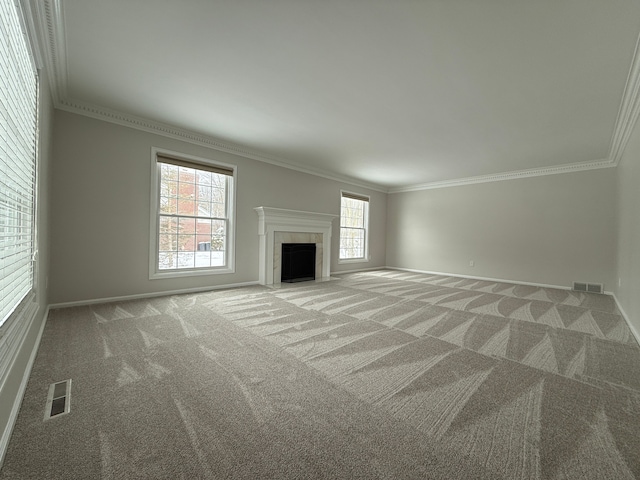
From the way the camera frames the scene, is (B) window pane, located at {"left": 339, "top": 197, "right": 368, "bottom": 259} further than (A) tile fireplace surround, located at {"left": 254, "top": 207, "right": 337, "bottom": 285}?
Yes

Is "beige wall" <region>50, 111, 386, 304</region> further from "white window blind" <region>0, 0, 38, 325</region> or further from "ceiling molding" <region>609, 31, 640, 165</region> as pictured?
"ceiling molding" <region>609, 31, 640, 165</region>

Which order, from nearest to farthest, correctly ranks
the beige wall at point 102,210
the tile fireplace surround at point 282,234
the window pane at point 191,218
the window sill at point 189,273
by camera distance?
the beige wall at point 102,210
the window sill at point 189,273
the window pane at point 191,218
the tile fireplace surround at point 282,234

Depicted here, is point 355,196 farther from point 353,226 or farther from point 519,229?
point 519,229

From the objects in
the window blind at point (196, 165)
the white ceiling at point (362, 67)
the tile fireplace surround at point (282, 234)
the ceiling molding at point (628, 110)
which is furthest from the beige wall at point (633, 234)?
the window blind at point (196, 165)

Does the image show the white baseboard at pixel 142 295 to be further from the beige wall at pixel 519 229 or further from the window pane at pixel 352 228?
the beige wall at pixel 519 229

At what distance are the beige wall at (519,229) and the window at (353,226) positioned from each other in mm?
1179

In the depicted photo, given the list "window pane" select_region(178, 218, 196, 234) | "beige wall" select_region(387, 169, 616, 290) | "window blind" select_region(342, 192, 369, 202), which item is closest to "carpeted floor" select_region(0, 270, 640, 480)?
"window pane" select_region(178, 218, 196, 234)

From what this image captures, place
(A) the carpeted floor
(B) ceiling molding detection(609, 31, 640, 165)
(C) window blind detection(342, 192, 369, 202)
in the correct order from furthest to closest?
(C) window blind detection(342, 192, 369, 202), (B) ceiling molding detection(609, 31, 640, 165), (A) the carpeted floor

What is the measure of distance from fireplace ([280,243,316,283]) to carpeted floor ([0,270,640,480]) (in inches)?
96.0

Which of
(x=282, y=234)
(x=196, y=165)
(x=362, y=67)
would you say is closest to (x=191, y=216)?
(x=196, y=165)

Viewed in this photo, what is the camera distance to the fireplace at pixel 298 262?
5.70m

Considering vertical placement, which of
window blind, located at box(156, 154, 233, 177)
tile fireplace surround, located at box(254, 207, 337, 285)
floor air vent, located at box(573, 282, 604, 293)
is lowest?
floor air vent, located at box(573, 282, 604, 293)

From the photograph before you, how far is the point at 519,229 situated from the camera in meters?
6.09

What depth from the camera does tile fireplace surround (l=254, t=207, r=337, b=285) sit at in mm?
5285
